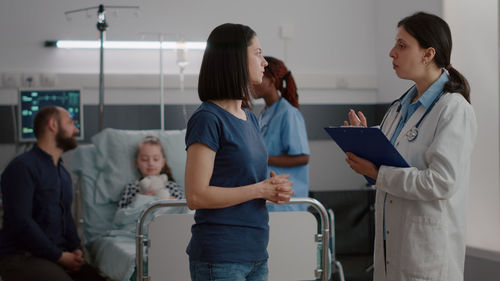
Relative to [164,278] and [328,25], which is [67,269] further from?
[328,25]

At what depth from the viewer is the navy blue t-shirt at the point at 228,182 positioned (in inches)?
60.5

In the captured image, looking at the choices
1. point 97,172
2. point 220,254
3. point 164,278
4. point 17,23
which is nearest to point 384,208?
point 220,254

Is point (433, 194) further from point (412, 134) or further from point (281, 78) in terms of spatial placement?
point (281, 78)

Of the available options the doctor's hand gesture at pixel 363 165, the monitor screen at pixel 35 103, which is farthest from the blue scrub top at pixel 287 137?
the monitor screen at pixel 35 103

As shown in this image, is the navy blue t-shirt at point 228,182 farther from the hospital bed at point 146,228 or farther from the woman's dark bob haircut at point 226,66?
the hospital bed at point 146,228

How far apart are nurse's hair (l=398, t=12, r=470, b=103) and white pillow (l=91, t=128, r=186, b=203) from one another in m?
2.06

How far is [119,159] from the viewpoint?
3645 millimetres

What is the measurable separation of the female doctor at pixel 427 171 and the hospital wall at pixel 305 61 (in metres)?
1.80

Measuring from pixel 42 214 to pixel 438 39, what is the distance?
7.14ft

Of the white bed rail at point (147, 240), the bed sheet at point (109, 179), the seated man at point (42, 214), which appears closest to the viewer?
the white bed rail at point (147, 240)

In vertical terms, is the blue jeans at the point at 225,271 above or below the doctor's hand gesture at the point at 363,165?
below

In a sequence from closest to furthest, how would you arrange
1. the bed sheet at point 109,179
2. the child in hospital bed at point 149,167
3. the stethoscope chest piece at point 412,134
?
the stethoscope chest piece at point 412,134 → the bed sheet at point 109,179 → the child in hospital bed at point 149,167

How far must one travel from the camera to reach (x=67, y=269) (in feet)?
9.95

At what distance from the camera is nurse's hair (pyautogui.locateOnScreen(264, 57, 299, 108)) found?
9.73 feet
